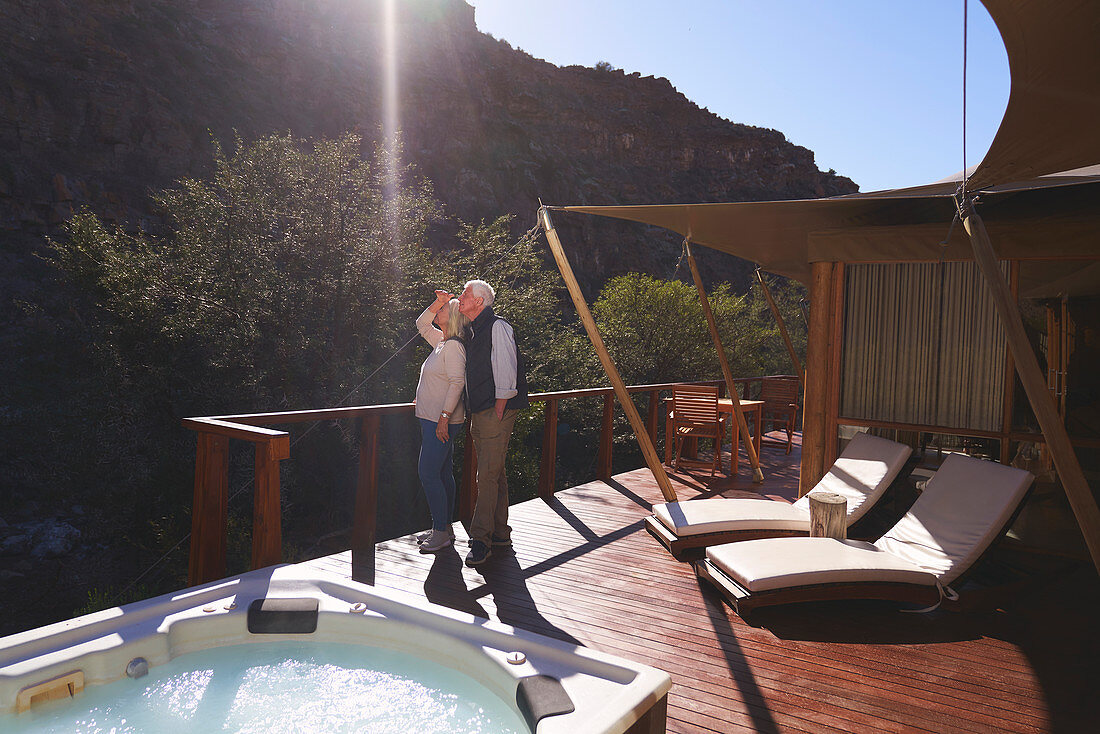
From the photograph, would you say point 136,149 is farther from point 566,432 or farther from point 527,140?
point 527,140

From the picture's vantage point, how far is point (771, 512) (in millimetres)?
4105

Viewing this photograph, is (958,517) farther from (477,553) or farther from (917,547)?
(477,553)

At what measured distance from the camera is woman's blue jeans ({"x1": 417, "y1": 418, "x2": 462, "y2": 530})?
379 centimetres

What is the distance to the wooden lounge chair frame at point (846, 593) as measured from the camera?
9.98ft

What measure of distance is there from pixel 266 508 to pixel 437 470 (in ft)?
3.26

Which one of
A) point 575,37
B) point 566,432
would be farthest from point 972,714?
point 575,37

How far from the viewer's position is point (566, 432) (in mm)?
18500

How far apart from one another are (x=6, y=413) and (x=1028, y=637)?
16.9 meters

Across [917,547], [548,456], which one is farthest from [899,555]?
[548,456]

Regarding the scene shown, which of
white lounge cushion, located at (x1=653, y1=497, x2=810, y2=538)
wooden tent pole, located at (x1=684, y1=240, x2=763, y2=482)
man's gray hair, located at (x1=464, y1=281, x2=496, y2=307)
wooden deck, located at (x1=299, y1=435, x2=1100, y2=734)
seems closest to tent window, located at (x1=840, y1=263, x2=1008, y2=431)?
wooden deck, located at (x1=299, y1=435, x2=1100, y2=734)

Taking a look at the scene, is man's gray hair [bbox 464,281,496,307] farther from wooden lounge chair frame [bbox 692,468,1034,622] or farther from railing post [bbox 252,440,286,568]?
wooden lounge chair frame [bbox 692,468,1034,622]

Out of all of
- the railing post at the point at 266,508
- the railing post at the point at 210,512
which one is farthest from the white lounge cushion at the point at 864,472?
the railing post at the point at 210,512

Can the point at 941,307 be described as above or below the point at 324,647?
above

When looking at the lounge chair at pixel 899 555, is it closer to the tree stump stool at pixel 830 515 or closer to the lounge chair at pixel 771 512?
the tree stump stool at pixel 830 515
